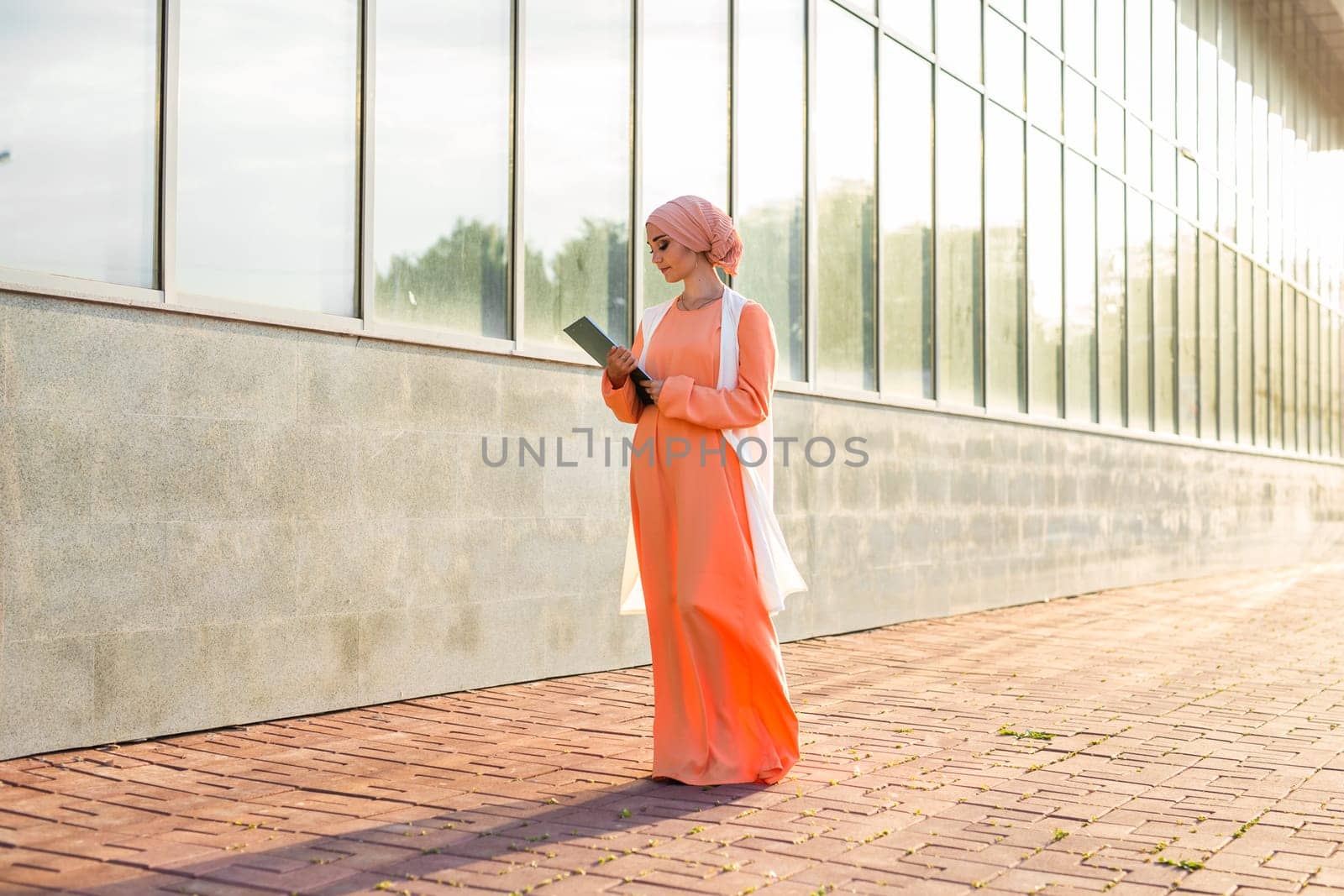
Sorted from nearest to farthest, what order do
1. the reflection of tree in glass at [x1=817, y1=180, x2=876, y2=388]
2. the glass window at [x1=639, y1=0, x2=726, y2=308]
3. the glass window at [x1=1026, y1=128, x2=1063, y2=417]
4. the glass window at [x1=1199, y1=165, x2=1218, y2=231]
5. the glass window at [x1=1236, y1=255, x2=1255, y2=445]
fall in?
1. the glass window at [x1=639, y1=0, x2=726, y2=308]
2. the reflection of tree in glass at [x1=817, y1=180, x2=876, y2=388]
3. the glass window at [x1=1026, y1=128, x2=1063, y2=417]
4. the glass window at [x1=1199, y1=165, x2=1218, y2=231]
5. the glass window at [x1=1236, y1=255, x2=1255, y2=445]

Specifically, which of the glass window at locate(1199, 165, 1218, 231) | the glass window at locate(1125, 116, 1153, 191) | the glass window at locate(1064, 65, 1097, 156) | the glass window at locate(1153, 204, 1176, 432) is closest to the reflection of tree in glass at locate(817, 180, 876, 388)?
the glass window at locate(1064, 65, 1097, 156)

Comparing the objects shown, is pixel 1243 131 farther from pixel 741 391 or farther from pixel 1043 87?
pixel 741 391

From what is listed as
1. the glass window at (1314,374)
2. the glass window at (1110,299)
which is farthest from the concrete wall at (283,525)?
the glass window at (1314,374)

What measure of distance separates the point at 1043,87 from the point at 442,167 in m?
9.64

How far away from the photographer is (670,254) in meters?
5.21

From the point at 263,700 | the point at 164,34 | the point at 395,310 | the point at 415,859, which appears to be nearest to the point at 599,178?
the point at 395,310

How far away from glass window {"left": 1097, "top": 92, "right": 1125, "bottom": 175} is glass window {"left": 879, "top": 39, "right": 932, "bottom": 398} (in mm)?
5019

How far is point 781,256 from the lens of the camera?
429 inches

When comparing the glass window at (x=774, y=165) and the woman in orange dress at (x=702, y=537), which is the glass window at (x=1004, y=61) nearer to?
the glass window at (x=774, y=165)

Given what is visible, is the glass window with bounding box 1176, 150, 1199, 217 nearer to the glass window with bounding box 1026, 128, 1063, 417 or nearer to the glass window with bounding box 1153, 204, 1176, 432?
the glass window with bounding box 1153, 204, 1176, 432

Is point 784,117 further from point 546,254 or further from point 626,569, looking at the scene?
point 626,569

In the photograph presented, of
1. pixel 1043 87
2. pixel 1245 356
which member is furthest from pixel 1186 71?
pixel 1043 87

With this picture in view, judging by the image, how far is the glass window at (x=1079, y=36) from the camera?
16.4 m

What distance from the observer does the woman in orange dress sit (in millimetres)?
5109
